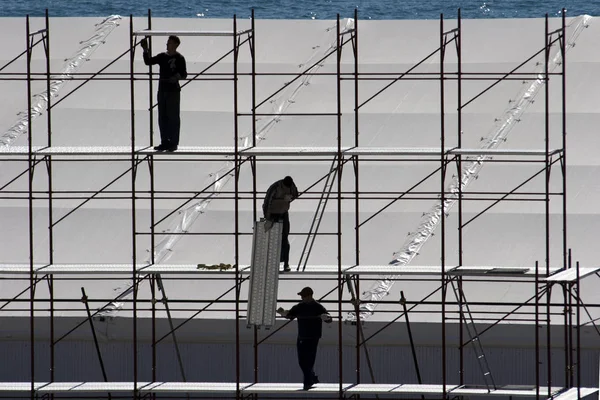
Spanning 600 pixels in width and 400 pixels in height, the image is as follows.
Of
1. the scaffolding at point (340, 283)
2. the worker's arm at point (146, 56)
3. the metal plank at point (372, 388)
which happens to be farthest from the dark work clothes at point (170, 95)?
the metal plank at point (372, 388)

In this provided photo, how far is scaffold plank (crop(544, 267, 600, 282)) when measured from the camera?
22.2m

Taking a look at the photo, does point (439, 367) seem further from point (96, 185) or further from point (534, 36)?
point (534, 36)

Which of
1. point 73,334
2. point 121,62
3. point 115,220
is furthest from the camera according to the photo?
point 121,62

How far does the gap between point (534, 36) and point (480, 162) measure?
4950mm

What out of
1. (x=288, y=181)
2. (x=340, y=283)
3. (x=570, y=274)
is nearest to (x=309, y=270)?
(x=340, y=283)

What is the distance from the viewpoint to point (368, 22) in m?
32.4

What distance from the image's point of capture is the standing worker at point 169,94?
75.7 ft

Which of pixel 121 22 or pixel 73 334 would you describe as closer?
pixel 73 334

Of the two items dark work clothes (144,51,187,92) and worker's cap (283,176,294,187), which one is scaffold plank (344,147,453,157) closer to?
worker's cap (283,176,294,187)

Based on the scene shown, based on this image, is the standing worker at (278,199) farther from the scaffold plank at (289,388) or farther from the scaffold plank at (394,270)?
the scaffold plank at (289,388)

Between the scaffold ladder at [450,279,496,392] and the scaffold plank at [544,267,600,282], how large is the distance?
1.56 metres

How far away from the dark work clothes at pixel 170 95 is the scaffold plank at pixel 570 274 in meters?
6.75

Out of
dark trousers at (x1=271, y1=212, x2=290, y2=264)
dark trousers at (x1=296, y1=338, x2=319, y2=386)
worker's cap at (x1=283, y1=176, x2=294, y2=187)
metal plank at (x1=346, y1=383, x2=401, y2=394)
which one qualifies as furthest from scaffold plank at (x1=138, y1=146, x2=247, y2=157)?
metal plank at (x1=346, y1=383, x2=401, y2=394)

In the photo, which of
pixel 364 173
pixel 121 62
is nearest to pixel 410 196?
pixel 364 173
